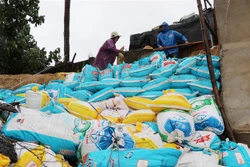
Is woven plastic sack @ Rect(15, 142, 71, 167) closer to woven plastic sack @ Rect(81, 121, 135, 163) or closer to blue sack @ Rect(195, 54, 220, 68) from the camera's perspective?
woven plastic sack @ Rect(81, 121, 135, 163)

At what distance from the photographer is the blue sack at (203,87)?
424cm

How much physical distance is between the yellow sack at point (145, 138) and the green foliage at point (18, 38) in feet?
20.4

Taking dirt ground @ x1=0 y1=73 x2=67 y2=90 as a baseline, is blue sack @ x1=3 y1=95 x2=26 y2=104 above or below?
below

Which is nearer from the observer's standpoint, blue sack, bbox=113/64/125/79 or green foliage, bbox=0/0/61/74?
blue sack, bbox=113/64/125/79

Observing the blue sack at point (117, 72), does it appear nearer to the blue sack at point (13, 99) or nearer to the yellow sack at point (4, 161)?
the blue sack at point (13, 99)

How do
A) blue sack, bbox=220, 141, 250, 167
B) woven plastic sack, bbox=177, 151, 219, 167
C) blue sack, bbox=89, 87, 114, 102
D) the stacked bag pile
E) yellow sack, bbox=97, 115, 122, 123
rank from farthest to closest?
1. blue sack, bbox=89, 87, 114, 102
2. yellow sack, bbox=97, 115, 122, 123
3. blue sack, bbox=220, 141, 250, 167
4. the stacked bag pile
5. woven plastic sack, bbox=177, 151, 219, 167

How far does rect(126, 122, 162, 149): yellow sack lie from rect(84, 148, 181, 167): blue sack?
1.08 feet

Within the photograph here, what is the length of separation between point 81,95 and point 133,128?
160cm

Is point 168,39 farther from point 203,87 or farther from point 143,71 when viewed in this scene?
point 203,87

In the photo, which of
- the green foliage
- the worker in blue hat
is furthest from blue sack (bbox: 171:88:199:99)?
the green foliage

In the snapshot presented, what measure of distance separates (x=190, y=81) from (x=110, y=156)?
1915 mm

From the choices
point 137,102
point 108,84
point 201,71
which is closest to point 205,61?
point 201,71

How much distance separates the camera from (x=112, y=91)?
472 centimetres

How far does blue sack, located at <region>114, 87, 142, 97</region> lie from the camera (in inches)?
182
